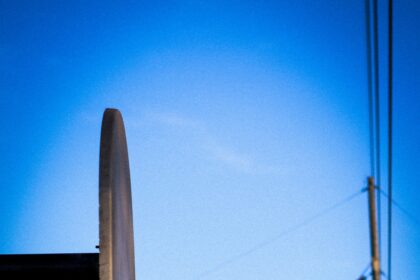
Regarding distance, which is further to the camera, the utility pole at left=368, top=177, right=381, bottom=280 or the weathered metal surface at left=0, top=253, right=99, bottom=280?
the weathered metal surface at left=0, top=253, right=99, bottom=280

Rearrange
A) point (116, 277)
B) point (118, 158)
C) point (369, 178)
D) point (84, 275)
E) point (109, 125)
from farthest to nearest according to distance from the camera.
→ point (84, 275) < point (118, 158) < point (109, 125) < point (116, 277) < point (369, 178)

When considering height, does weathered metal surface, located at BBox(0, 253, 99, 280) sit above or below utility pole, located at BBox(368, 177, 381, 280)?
above

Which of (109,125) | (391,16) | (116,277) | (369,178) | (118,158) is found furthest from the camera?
(118,158)

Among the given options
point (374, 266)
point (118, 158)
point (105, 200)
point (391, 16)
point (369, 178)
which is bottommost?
point (374, 266)

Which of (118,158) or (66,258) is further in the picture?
(66,258)

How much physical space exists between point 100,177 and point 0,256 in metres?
6.18

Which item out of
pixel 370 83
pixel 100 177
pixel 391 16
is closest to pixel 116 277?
pixel 100 177

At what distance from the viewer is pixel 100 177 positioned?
25.2 feet

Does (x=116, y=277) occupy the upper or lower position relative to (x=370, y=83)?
lower

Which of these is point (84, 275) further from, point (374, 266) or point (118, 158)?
point (374, 266)

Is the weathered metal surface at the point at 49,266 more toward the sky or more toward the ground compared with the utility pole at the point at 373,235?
more toward the sky

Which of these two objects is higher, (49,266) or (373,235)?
(49,266)

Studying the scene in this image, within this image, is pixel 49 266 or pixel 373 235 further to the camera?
pixel 49 266

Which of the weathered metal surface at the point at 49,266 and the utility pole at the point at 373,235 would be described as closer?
the utility pole at the point at 373,235
